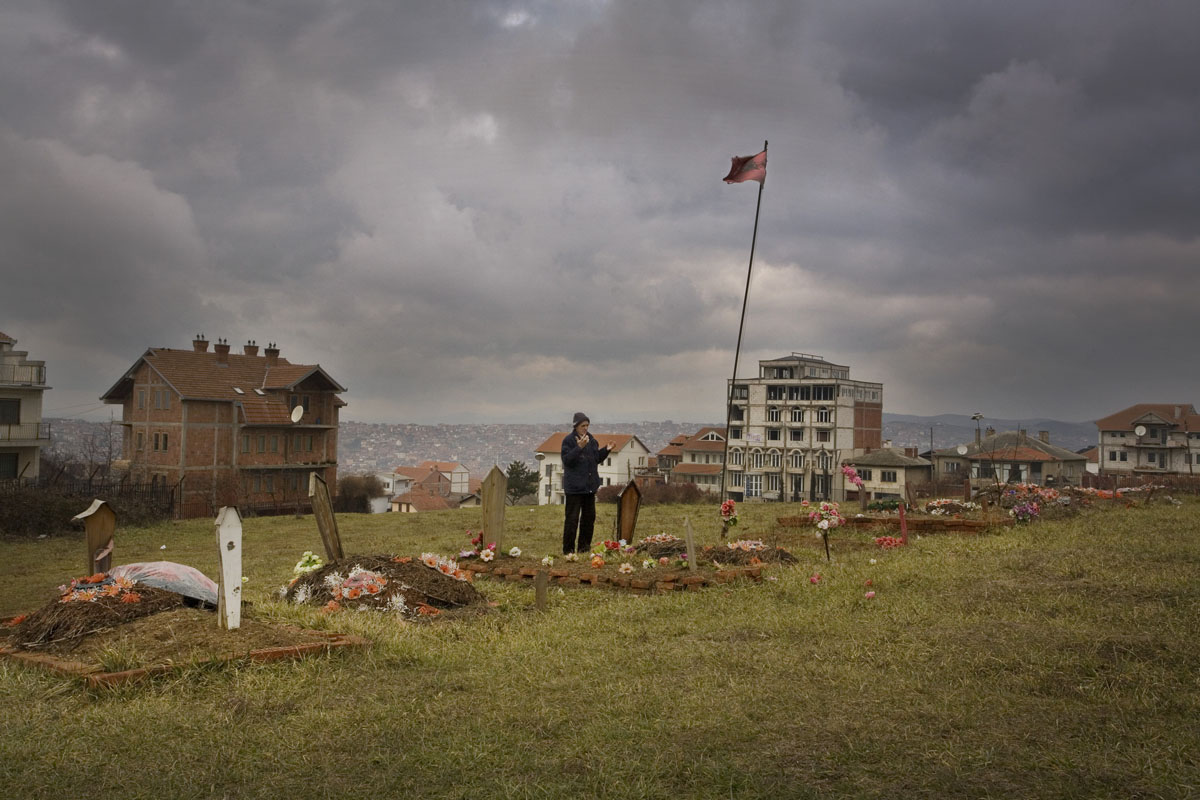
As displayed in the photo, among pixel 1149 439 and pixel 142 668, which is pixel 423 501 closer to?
pixel 1149 439

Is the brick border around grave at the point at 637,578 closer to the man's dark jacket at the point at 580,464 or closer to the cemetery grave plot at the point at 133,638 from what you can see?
the man's dark jacket at the point at 580,464

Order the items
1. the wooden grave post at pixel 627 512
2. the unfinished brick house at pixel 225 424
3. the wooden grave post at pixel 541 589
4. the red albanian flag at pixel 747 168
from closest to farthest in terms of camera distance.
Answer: the wooden grave post at pixel 541 589 < the wooden grave post at pixel 627 512 < the red albanian flag at pixel 747 168 < the unfinished brick house at pixel 225 424

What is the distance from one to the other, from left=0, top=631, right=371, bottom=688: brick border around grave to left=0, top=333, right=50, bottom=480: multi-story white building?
3617 cm

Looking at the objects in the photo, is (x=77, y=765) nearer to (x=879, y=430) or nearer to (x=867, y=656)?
(x=867, y=656)

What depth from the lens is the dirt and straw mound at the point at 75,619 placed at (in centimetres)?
740

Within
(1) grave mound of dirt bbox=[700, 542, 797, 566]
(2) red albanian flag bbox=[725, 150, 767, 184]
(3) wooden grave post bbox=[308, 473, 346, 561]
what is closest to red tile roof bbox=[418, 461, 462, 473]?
(2) red albanian flag bbox=[725, 150, 767, 184]

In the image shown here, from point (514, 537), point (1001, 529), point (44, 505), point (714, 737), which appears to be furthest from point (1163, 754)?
point (44, 505)

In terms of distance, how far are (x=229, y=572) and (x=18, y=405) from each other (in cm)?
3748

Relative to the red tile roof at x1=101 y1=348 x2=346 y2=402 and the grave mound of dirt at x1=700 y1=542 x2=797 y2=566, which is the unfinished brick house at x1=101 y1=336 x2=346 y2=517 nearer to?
the red tile roof at x1=101 y1=348 x2=346 y2=402

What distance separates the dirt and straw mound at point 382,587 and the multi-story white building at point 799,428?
8332 centimetres

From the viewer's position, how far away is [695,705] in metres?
5.90

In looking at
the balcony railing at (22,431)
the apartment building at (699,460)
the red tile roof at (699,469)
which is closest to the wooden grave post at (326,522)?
the balcony railing at (22,431)

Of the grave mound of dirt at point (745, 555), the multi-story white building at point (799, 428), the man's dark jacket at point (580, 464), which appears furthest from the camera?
the multi-story white building at point (799, 428)

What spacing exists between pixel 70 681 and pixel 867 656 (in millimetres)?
5798
